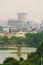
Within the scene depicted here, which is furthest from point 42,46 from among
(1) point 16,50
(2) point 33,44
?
(2) point 33,44

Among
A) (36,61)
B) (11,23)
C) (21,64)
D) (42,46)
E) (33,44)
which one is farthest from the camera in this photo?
(11,23)

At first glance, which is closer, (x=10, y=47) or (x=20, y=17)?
(x=10, y=47)

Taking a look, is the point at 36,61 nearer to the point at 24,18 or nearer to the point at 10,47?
the point at 10,47

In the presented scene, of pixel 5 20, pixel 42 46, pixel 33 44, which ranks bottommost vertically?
pixel 5 20

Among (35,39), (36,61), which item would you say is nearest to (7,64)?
(36,61)

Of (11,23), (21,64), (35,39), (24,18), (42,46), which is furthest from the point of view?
(24,18)

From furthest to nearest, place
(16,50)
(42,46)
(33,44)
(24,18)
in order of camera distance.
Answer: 1. (24,18)
2. (33,44)
3. (16,50)
4. (42,46)

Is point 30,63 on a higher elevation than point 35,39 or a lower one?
higher

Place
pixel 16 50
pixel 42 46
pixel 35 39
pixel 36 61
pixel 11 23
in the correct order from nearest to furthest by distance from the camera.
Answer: pixel 36 61, pixel 42 46, pixel 16 50, pixel 35 39, pixel 11 23

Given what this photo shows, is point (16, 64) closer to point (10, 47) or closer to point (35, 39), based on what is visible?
point (10, 47)
